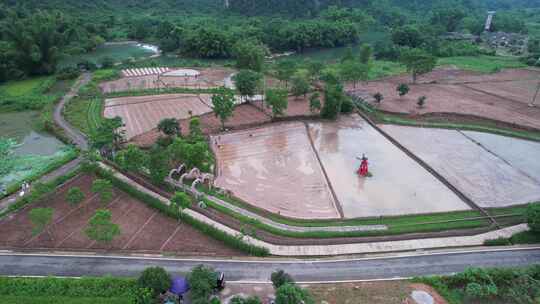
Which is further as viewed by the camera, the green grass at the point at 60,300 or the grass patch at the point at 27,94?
the grass patch at the point at 27,94

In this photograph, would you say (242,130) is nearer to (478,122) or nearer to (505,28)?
(478,122)

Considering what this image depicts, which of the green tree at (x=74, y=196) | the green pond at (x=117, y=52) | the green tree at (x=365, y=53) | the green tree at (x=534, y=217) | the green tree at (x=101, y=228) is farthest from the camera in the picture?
the green pond at (x=117, y=52)

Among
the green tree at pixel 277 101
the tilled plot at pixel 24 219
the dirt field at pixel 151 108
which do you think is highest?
the green tree at pixel 277 101

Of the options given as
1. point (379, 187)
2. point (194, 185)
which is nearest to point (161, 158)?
A: point (194, 185)

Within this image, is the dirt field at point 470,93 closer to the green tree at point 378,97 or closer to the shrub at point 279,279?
the green tree at point 378,97

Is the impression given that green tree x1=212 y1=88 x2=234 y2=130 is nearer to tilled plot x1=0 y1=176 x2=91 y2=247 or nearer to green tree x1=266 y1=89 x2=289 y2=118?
green tree x1=266 y1=89 x2=289 y2=118

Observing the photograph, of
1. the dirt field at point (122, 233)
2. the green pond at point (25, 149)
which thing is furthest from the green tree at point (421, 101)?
the green pond at point (25, 149)

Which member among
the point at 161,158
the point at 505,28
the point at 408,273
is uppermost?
the point at 505,28
